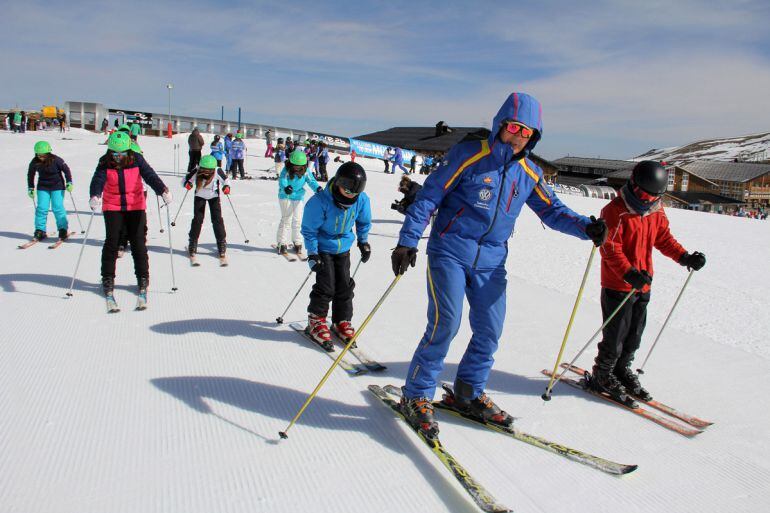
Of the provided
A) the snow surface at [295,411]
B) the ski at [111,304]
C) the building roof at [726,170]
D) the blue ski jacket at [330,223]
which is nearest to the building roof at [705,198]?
the building roof at [726,170]

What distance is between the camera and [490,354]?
10.6 ft

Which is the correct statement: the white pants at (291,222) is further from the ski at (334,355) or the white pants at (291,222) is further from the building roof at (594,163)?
the building roof at (594,163)

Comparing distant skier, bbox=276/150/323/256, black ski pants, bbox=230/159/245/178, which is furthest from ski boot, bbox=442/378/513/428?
black ski pants, bbox=230/159/245/178

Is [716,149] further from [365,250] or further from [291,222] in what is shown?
[365,250]

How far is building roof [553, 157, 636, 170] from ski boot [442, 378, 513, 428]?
62.1 m

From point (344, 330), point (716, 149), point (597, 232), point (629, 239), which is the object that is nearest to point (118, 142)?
point (344, 330)

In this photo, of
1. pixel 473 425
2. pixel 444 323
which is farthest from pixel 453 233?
pixel 473 425

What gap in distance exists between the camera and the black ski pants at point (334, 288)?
4.54 m

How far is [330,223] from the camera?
4469 mm

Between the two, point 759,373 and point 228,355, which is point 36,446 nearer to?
point 228,355

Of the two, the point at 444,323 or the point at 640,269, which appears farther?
the point at 640,269

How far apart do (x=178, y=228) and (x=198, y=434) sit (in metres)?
7.89

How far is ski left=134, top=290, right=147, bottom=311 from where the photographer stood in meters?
5.15

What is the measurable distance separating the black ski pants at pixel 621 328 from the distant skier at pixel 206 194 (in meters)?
5.56
